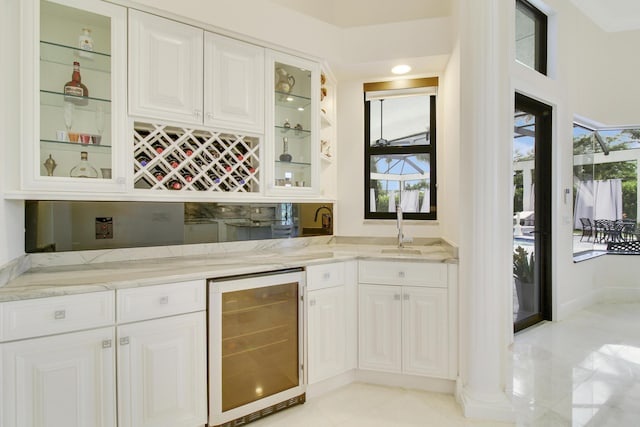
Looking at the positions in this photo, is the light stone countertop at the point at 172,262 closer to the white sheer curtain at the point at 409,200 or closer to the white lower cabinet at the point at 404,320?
the white lower cabinet at the point at 404,320

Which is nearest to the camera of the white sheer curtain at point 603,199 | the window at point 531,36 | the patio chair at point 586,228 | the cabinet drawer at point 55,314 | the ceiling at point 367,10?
the cabinet drawer at point 55,314

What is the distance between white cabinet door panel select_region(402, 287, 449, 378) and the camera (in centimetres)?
229

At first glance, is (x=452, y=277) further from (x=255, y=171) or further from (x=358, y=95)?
(x=358, y=95)

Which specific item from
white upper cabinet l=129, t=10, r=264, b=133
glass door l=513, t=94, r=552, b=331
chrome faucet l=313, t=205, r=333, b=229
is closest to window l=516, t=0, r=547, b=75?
glass door l=513, t=94, r=552, b=331

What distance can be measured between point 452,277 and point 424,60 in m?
1.74

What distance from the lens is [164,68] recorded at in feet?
6.61

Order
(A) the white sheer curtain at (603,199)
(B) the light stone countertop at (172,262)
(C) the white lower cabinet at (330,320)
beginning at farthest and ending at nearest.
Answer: (A) the white sheer curtain at (603,199)
(C) the white lower cabinet at (330,320)
(B) the light stone countertop at (172,262)

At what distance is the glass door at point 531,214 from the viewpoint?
134 inches

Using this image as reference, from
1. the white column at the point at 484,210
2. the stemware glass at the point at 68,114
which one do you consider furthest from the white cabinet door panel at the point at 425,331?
the stemware glass at the point at 68,114

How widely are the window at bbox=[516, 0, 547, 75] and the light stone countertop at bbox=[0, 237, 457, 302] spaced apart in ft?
7.04

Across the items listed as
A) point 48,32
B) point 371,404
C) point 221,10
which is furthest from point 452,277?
point 48,32

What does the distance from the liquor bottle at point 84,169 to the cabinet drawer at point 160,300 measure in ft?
2.34

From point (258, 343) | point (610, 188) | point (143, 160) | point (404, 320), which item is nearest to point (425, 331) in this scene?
point (404, 320)

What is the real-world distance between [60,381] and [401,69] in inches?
121
